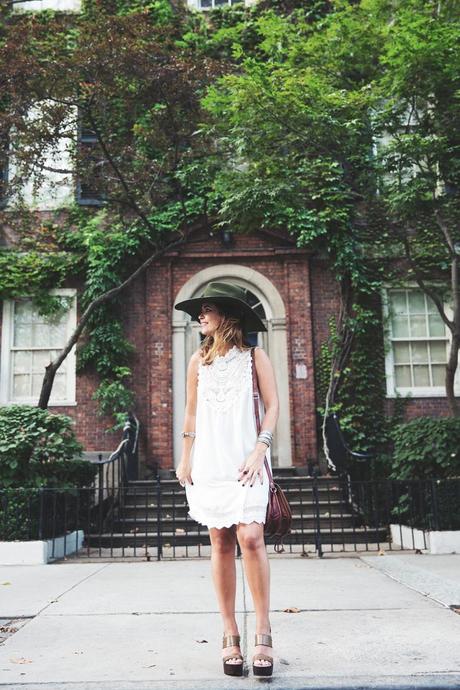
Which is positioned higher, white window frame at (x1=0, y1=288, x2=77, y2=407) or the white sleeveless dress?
white window frame at (x1=0, y1=288, x2=77, y2=407)

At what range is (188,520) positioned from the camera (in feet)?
31.0

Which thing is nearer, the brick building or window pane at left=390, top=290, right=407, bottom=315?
the brick building

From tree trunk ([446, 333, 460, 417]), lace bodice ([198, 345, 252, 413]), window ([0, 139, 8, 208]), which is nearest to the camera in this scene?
lace bodice ([198, 345, 252, 413])

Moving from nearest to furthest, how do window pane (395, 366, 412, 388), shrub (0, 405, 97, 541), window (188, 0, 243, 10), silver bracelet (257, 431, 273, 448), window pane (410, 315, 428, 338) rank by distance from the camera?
silver bracelet (257, 431, 273, 448) → shrub (0, 405, 97, 541) → window pane (395, 366, 412, 388) → window pane (410, 315, 428, 338) → window (188, 0, 243, 10)

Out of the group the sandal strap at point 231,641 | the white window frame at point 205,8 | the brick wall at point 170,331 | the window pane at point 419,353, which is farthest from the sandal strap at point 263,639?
the white window frame at point 205,8

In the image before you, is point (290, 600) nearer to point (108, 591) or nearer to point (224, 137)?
point (108, 591)

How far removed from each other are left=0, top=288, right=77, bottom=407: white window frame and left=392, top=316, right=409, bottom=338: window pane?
6.07 meters

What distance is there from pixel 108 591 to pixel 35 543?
2.22 metres

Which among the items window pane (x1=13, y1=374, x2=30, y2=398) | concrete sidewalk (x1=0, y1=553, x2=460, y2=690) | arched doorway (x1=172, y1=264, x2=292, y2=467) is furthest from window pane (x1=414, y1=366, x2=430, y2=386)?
window pane (x1=13, y1=374, x2=30, y2=398)

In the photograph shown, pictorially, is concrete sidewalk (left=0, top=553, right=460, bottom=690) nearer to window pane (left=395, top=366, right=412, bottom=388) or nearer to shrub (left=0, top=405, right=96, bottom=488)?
shrub (left=0, top=405, right=96, bottom=488)

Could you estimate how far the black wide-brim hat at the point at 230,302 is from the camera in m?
3.48

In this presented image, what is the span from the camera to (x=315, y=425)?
1180 centimetres

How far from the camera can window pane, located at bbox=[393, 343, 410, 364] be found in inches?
494

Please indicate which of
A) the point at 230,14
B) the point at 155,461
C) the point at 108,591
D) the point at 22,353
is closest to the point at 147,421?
the point at 155,461
